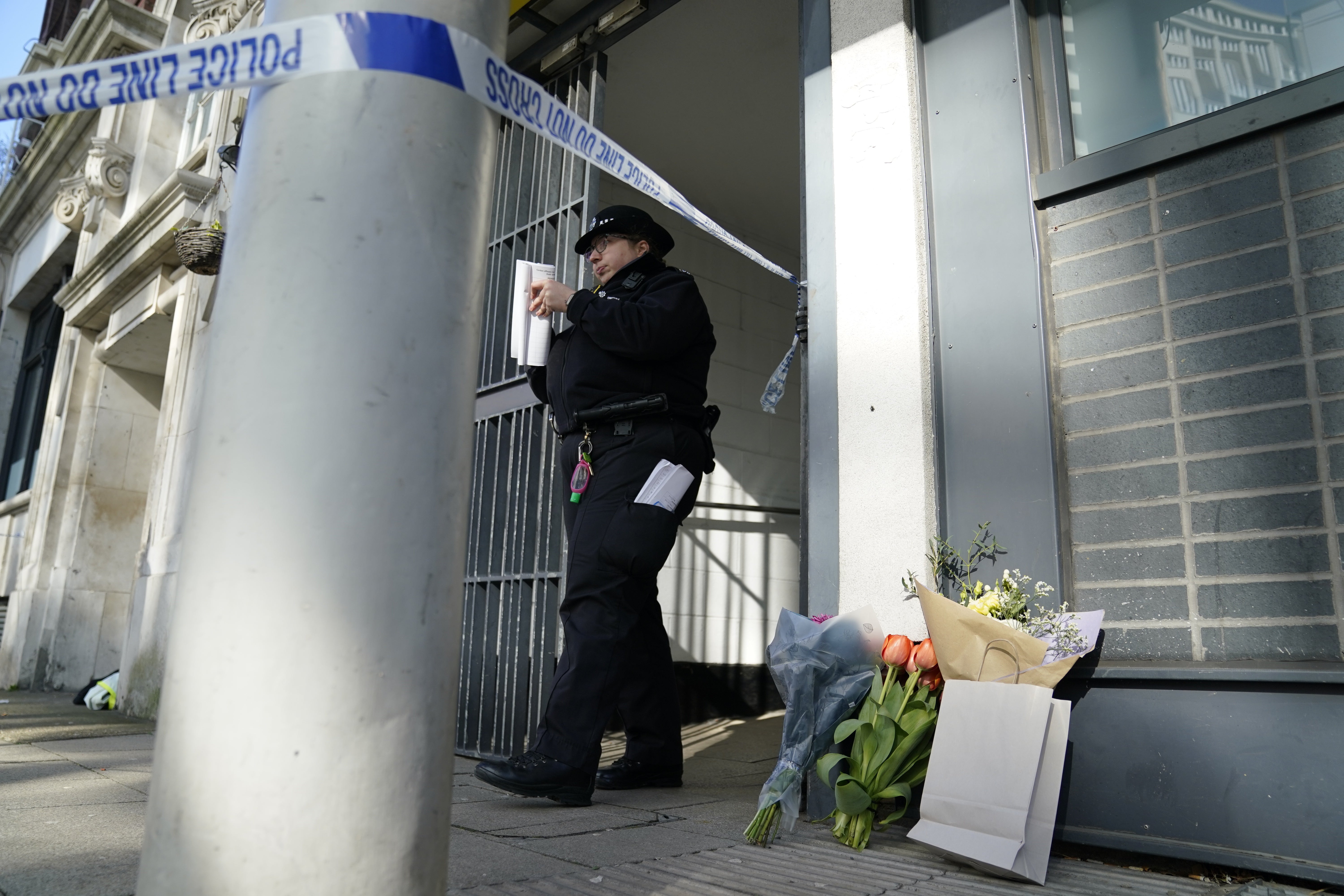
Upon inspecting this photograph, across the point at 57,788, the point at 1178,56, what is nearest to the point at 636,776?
the point at 57,788

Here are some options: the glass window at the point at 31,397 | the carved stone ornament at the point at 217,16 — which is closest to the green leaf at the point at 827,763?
the carved stone ornament at the point at 217,16

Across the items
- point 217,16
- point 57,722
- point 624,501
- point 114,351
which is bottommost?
point 57,722

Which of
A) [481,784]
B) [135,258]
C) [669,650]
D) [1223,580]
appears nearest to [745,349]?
[669,650]

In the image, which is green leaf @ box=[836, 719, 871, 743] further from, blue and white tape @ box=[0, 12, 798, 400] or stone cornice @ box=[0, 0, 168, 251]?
stone cornice @ box=[0, 0, 168, 251]

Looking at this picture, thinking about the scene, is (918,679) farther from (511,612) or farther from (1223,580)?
(511,612)

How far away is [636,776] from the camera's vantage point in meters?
2.84

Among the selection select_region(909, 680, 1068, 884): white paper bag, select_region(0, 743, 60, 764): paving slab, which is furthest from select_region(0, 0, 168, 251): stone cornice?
select_region(909, 680, 1068, 884): white paper bag

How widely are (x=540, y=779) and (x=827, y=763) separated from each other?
2.60 feet

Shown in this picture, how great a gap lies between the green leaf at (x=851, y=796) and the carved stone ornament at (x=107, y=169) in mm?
8588

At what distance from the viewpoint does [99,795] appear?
7.84 ft

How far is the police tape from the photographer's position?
1.12 m

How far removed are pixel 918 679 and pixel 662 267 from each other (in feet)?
5.04

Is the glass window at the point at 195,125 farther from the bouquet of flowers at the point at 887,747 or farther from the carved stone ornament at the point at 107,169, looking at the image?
the bouquet of flowers at the point at 887,747

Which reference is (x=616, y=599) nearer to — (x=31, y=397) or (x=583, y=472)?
(x=583, y=472)
